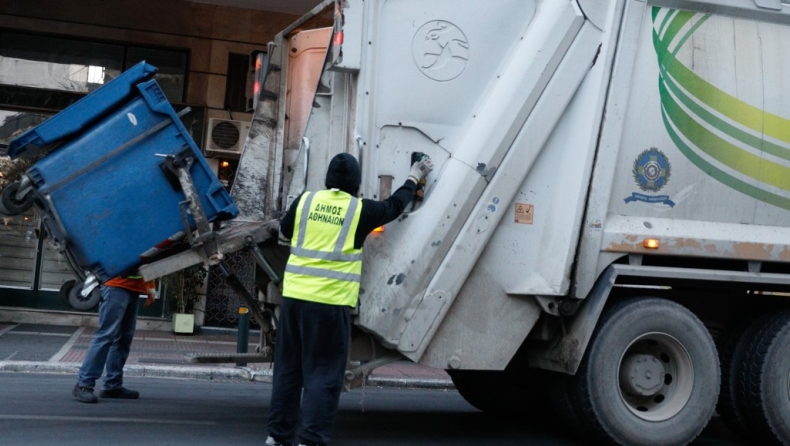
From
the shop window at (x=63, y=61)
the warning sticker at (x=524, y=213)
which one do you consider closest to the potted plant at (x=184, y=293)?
the shop window at (x=63, y=61)

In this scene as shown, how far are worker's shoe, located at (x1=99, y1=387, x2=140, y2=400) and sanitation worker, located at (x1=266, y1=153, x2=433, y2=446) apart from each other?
237 cm

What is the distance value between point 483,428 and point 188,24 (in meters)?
8.29

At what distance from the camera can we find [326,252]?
5.04m

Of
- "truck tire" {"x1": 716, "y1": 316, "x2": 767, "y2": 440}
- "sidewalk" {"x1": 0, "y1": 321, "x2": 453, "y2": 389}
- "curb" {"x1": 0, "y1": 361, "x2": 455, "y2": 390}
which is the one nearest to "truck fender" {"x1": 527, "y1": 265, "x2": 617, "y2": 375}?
"truck tire" {"x1": 716, "y1": 316, "x2": 767, "y2": 440}

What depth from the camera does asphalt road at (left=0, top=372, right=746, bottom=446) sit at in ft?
18.4

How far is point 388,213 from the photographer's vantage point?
16.8 feet

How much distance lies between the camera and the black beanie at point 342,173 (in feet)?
16.7

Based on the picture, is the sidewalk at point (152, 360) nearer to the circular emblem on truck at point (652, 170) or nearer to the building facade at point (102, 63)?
the building facade at point (102, 63)

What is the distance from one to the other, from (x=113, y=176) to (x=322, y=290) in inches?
50.5

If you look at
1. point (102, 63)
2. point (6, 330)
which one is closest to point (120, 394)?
point (6, 330)

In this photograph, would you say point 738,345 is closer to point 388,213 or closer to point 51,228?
point 388,213

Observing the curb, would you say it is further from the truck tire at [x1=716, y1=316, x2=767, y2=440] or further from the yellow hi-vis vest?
the yellow hi-vis vest

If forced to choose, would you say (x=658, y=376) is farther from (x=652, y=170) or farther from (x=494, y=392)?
(x=494, y=392)

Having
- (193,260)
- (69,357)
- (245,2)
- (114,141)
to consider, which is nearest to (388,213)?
(193,260)
